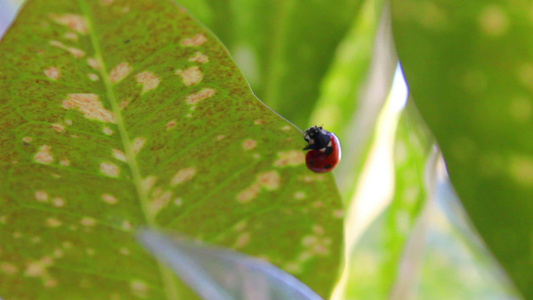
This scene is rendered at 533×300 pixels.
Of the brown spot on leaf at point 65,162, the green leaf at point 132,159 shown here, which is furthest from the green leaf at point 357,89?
the brown spot on leaf at point 65,162

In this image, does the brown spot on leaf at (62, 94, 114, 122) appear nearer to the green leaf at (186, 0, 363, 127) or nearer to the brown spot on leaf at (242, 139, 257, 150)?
the brown spot on leaf at (242, 139, 257, 150)

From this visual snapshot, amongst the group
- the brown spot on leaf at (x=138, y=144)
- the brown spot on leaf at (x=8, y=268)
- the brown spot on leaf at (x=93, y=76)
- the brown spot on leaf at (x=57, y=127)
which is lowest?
the brown spot on leaf at (x=8, y=268)

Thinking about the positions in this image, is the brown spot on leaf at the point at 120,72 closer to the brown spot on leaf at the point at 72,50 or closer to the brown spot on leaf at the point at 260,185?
the brown spot on leaf at the point at 72,50

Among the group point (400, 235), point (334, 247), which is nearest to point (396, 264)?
point (400, 235)

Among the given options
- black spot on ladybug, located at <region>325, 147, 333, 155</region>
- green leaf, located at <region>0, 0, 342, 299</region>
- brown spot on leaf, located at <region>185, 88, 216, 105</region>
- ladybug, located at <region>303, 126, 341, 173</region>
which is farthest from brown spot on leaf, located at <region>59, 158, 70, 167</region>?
black spot on ladybug, located at <region>325, 147, 333, 155</region>

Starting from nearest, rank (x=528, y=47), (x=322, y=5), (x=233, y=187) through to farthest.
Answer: (x=528, y=47), (x=233, y=187), (x=322, y=5)

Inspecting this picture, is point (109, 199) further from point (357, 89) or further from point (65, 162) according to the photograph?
point (357, 89)

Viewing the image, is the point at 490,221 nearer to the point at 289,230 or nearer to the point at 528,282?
the point at 528,282
